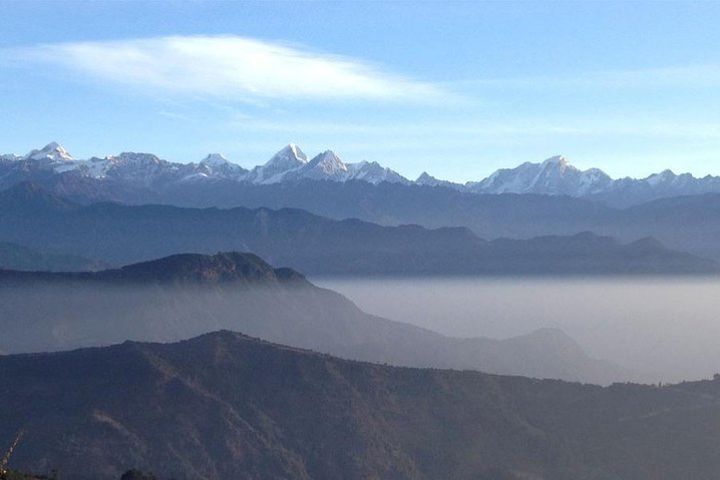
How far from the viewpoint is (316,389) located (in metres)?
133

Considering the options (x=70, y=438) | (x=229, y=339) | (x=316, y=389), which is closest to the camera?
(x=70, y=438)

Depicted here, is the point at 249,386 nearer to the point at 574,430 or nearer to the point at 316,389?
the point at 316,389

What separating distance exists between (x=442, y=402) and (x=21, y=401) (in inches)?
1874

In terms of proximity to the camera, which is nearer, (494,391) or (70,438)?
(70,438)

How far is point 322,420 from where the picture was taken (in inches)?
4993

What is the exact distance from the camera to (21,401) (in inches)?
4904

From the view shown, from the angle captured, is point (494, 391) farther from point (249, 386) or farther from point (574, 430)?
point (249, 386)

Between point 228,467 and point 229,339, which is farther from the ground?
point 229,339

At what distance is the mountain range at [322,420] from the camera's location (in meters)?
114

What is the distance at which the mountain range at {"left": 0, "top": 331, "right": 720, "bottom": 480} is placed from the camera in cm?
11444

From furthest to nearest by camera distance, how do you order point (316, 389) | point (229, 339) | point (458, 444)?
point (229, 339), point (316, 389), point (458, 444)

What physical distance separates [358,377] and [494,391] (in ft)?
54.0

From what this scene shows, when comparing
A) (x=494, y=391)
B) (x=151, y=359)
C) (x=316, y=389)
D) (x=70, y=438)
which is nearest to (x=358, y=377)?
(x=316, y=389)

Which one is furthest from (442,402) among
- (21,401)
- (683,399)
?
(21,401)
